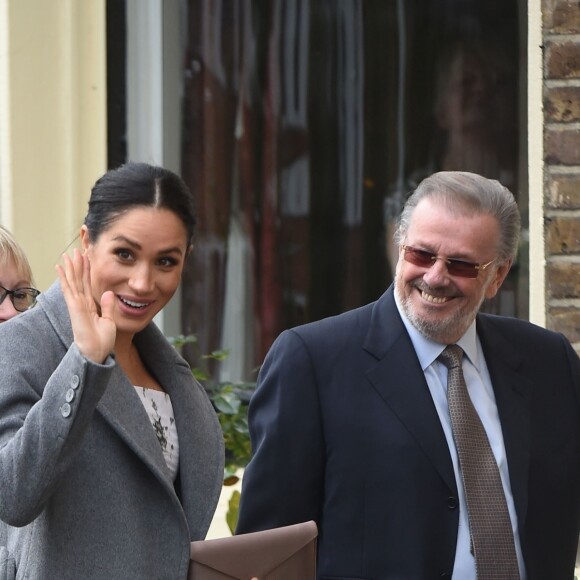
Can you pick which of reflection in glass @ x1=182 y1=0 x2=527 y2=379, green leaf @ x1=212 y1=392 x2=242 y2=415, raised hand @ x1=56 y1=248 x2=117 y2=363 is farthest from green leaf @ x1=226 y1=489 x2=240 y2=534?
raised hand @ x1=56 y1=248 x2=117 y2=363

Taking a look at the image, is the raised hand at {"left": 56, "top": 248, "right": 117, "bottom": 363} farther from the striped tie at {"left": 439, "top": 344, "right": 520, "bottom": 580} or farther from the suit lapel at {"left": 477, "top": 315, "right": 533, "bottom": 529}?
the suit lapel at {"left": 477, "top": 315, "right": 533, "bottom": 529}

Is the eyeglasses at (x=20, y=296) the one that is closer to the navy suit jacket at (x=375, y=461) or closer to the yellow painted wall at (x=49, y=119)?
the navy suit jacket at (x=375, y=461)

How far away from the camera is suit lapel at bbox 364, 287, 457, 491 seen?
3.38 m

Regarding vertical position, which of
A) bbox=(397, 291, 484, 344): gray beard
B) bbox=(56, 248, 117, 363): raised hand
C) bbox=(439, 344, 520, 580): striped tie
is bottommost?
bbox=(439, 344, 520, 580): striped tie

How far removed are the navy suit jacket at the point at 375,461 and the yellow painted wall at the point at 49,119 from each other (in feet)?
7.10

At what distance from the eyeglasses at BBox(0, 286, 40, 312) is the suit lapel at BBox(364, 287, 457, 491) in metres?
0.94

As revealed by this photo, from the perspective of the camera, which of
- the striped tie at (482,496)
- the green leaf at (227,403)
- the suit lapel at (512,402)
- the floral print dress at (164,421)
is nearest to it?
the floral print dress at (164,421)

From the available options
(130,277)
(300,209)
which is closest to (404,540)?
(130,277)

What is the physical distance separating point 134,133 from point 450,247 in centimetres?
249

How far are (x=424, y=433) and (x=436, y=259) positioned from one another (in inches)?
16.6

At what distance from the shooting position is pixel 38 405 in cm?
268

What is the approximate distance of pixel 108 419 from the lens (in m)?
2.86

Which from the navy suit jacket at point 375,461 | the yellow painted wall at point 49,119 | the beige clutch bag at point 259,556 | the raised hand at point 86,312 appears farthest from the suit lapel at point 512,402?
the yellow painted wall at point 49,119

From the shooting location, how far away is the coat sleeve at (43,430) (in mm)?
2643
